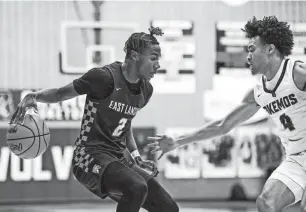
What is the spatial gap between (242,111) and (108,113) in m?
1.10

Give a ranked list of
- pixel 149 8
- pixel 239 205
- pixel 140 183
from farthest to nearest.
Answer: pixel 149 8 → pixel 239 205 → pixel 140 183

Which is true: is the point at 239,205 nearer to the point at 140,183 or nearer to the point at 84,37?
the point at 84,37

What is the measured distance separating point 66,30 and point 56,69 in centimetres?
68

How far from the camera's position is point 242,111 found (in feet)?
15.0

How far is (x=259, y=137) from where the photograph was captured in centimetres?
1023

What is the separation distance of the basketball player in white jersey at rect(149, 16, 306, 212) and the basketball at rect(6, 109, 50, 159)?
914 mm

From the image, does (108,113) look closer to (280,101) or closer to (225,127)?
(225,127)

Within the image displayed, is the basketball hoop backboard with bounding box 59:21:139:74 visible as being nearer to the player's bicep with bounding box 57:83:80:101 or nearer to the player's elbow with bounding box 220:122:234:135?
the player's elbow with bounding box 220:122:234:135

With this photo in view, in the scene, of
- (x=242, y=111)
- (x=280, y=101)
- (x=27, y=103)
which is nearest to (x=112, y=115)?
(x=27, y=103)

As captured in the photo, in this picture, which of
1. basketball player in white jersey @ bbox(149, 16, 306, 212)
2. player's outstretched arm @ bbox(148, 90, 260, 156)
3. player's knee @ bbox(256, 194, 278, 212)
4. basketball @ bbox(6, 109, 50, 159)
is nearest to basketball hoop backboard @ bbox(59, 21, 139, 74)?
basketball @ bbox(6, 109, 50, 159)

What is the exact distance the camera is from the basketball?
4.55 meters

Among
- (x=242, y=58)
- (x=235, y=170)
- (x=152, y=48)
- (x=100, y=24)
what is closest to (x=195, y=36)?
(x=242, y=58)

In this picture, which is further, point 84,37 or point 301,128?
point 84,37

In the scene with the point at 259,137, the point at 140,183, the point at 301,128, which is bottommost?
the point at 259,137
